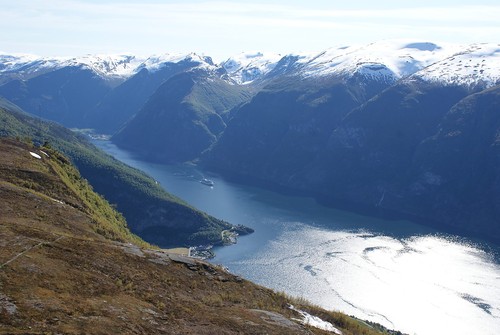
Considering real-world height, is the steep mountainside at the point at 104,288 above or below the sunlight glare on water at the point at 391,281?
above

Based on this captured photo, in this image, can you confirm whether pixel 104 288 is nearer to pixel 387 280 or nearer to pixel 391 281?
pixel 387 280

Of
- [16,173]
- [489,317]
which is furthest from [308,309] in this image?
[489,317]

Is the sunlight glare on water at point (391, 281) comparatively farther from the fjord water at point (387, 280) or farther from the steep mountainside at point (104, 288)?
the steep mountainside at point (104, 288)

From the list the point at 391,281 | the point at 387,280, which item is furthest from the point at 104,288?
the point at 391,281

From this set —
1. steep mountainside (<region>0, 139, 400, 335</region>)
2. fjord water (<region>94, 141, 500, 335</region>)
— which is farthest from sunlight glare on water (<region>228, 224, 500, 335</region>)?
steep mountainside (<region>0, 139, 400, 335</region>)

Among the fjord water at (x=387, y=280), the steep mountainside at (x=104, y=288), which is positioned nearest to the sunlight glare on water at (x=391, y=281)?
the fjord water at (x=387, y=280)

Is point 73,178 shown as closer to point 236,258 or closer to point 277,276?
point 277,276

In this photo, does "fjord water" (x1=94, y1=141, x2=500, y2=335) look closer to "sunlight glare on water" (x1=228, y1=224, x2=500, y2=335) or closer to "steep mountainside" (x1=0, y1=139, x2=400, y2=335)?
"sunlight glare on water" (x1=228, y1=224, x2=500, y2=335)

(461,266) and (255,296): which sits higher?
(255,296)
